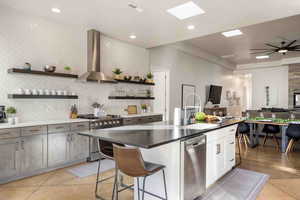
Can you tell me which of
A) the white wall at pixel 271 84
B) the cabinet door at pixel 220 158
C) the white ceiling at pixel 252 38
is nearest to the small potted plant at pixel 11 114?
the cabinet door at pixel 220 158

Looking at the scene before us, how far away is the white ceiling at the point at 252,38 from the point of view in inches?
197

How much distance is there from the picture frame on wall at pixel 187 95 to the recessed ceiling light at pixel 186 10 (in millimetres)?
3230

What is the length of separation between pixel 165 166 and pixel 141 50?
4.88m

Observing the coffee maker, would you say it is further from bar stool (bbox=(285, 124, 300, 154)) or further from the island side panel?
bar stool (bbox=(285, 124, 300, 154))

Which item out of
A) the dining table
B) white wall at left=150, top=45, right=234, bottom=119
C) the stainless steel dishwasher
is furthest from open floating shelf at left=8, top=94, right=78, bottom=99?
the dining table

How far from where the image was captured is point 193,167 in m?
2.40

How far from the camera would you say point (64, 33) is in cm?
441

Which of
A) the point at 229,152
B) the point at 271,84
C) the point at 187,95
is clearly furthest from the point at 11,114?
the point at 271,84

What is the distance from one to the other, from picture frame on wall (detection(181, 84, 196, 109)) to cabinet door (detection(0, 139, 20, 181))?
497cm

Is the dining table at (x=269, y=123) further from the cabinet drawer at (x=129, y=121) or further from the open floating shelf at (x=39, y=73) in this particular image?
the open floating shelf at (x=39, y=73)

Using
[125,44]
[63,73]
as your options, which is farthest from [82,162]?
[125,44]

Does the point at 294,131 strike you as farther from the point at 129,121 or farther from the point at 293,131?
the point at 129,121

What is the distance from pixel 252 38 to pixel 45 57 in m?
5.95

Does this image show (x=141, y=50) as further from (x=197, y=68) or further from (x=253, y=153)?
(x=253, y=153)
